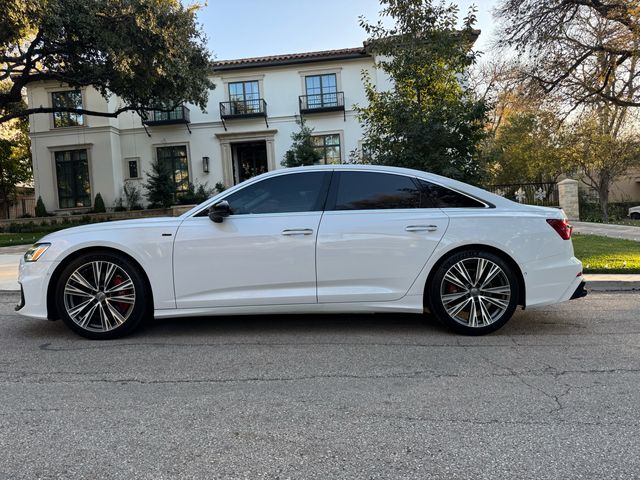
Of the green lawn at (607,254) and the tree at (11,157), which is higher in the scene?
the tree at (11,157)

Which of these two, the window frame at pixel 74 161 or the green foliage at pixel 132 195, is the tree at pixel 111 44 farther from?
the green foliage at pixel 132 195

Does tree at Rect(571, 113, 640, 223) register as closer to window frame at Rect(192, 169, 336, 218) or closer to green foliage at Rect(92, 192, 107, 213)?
window frame at Rect(192, 169, 336, 218)

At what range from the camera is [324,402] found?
3170 millimetres

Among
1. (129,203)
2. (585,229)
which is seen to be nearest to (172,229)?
(585,229)

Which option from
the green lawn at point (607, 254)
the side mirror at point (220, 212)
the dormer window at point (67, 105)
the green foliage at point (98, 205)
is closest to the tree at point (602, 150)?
the green lawn at point (607, 254)

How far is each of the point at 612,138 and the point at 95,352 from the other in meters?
25.5

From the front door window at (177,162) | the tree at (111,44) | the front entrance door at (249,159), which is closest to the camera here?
the tree at (111,44)

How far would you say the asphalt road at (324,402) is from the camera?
7.97ft

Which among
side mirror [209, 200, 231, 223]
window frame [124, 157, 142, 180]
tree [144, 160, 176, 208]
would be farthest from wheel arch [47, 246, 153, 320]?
window frame [124, 157, 142, 180]

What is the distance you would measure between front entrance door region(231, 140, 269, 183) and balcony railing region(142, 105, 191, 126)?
3.19m

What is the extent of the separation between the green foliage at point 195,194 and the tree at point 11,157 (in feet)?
39.6

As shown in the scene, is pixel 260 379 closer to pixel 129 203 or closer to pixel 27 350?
pixel 27 350

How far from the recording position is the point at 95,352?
4277 millimetres

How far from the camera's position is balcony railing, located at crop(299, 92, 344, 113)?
972 inches
